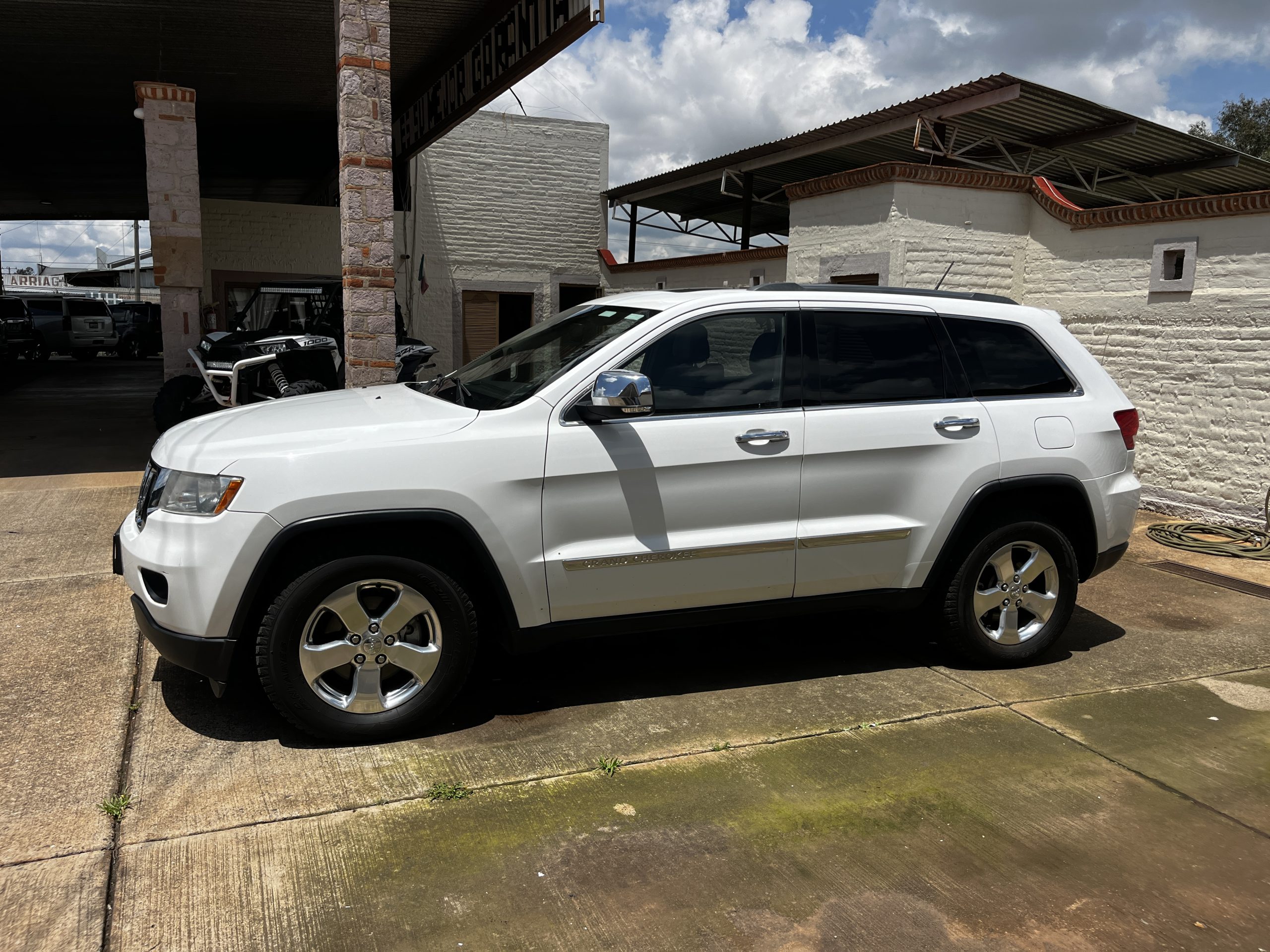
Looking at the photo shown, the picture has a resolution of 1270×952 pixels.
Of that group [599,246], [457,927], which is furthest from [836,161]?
[457,927]

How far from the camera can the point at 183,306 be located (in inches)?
464

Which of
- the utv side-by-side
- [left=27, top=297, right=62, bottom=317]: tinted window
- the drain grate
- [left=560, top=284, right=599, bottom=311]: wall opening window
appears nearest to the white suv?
the drain grate

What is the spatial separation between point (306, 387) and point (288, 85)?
6.18 m

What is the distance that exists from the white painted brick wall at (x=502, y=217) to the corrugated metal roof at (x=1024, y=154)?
0.97 meters

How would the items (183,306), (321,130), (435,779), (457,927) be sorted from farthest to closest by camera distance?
(321,130), (183,306), (435,779), (457,927)

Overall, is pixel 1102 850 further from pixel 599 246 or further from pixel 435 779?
pixel 599 246

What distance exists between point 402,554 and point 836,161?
44.2 ft

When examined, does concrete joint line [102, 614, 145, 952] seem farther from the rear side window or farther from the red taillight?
the red taillight

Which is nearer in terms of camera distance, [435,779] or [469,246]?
[435,779]

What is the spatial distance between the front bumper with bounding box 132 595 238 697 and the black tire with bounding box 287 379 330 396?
6811mm

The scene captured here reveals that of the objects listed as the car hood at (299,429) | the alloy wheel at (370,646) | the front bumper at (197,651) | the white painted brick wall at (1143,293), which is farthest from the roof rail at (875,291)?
the white painted brick wall at (1143,293)

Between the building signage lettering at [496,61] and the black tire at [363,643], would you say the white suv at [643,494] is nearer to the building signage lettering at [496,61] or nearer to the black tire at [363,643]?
the black tire at [363,643]

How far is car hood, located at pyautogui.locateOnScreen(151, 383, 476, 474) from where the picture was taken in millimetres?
3742

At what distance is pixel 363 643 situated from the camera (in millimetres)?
3852
